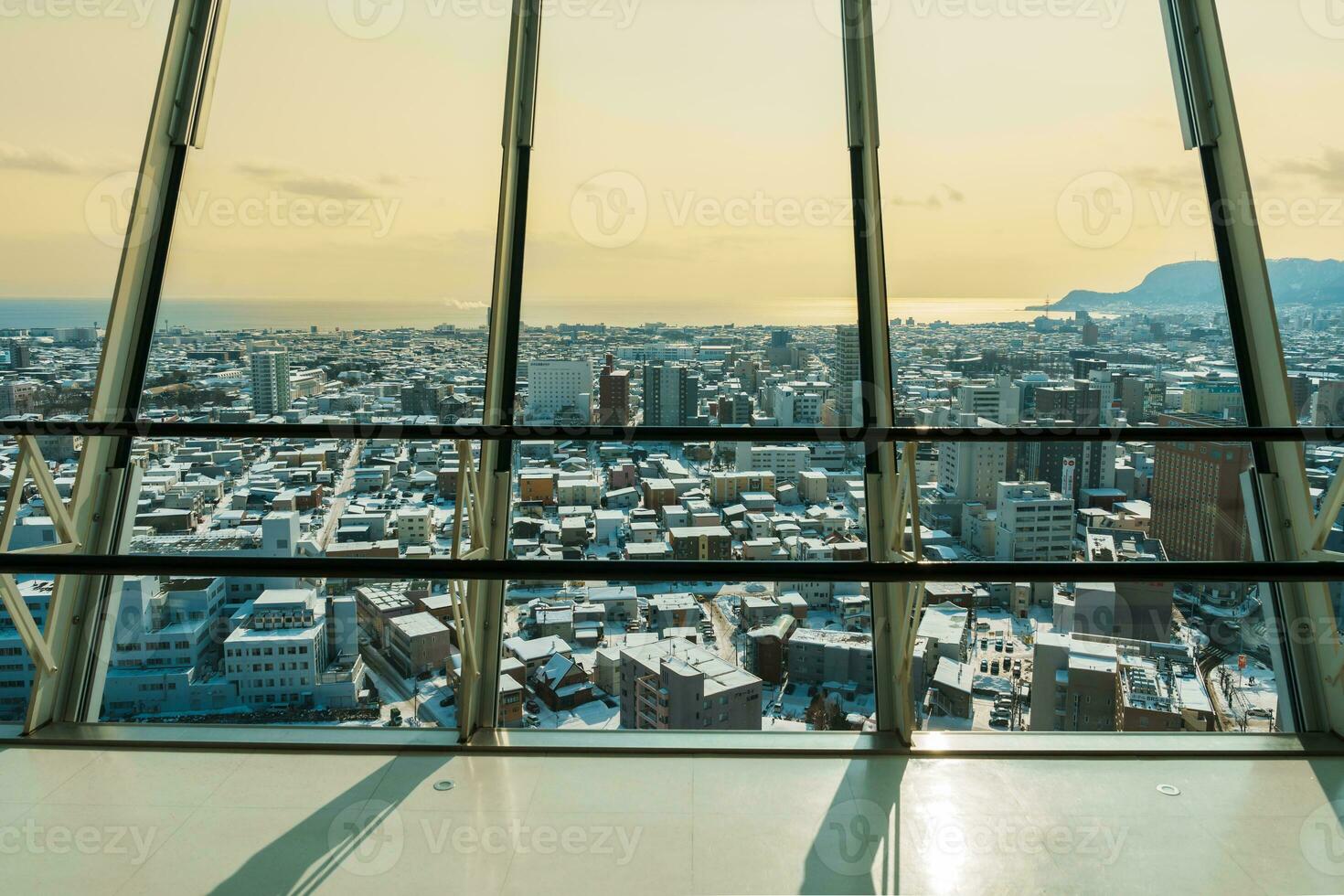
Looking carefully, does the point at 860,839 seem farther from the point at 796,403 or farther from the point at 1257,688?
the point at 1257,688

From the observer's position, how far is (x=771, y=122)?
2.85 meters

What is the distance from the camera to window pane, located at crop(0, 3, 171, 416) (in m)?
2.79

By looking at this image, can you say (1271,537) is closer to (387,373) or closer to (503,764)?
(503,764)

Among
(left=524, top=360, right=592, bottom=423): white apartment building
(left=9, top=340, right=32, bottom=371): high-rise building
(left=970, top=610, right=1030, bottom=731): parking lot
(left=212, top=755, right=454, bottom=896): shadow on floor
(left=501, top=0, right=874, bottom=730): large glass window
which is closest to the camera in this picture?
(left=212, top=755, right=454, bottom=896): shadow on floor

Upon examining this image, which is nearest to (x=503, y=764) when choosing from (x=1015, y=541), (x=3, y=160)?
(x=1015, y=541)

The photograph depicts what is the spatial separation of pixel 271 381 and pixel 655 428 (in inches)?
55.8

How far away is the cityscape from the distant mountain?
0.12 ft

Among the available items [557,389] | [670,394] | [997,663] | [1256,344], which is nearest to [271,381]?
[557,389]

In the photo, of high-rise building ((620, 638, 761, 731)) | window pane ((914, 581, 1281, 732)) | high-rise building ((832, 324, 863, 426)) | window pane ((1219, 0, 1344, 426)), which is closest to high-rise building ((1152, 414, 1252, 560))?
window pane ((914, 581, 1281, 732))

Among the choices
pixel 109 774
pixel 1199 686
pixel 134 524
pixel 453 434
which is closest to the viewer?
pixel 453 434

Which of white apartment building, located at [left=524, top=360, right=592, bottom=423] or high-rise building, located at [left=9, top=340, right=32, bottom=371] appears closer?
white apartment building, located at [left=524, top=360, right=592, bottom=423]

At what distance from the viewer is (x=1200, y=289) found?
2756 mm

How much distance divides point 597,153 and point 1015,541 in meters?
1.88

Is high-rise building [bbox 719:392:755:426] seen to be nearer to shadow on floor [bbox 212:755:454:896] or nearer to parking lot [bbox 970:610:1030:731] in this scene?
parking lot [bbox 970:610:1030:731]
